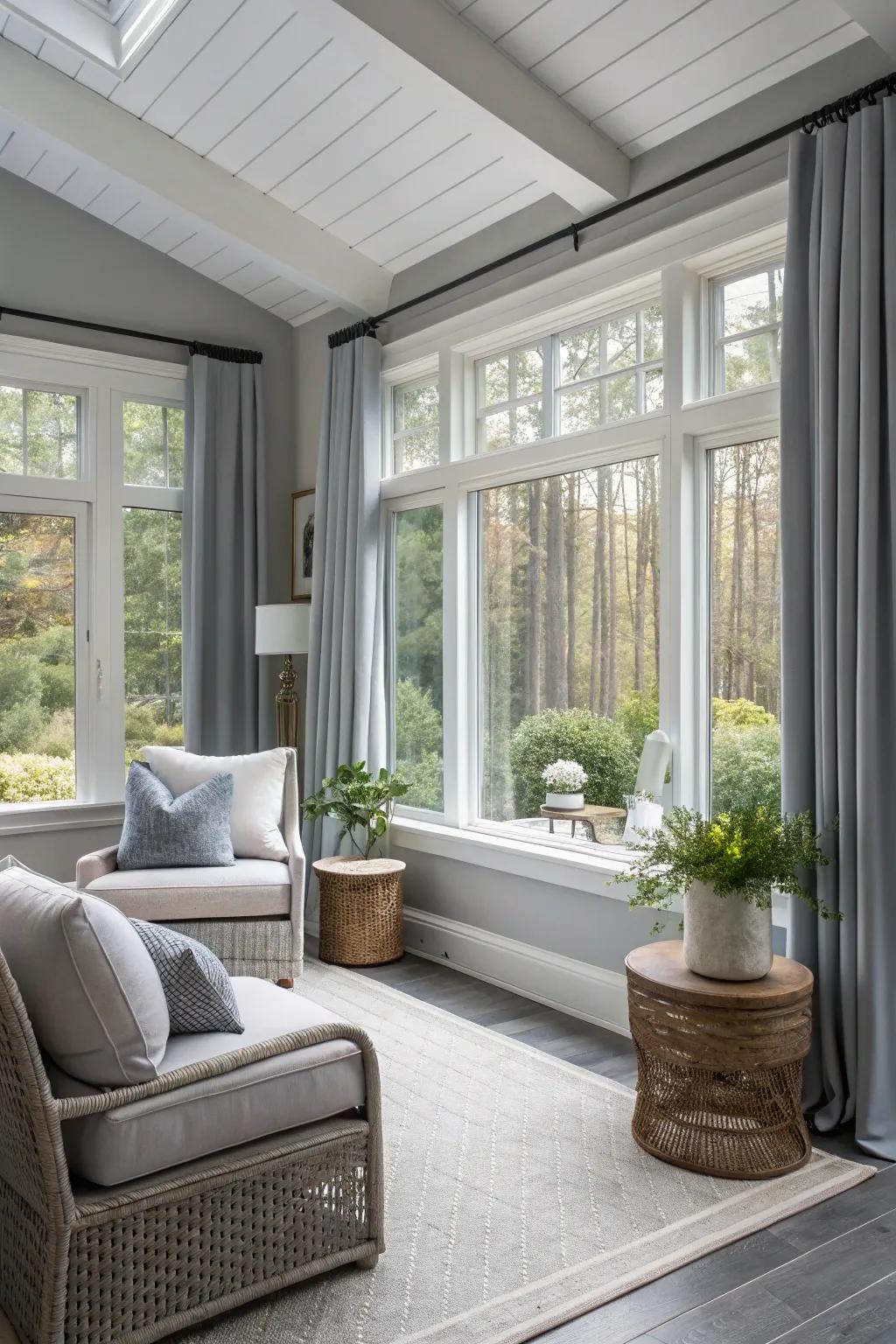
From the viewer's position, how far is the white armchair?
12.5 feet

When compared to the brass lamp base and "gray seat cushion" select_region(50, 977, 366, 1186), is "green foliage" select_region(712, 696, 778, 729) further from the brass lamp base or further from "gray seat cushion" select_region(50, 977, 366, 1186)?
the brass lamp base

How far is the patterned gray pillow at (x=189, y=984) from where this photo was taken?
2.05 metres

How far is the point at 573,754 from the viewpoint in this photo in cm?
400

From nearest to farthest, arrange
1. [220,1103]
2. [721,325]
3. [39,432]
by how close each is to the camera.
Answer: [220,1103]
[721,325]
[39,432]

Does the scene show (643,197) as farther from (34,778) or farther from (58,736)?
(34,778)

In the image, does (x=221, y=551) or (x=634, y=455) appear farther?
(x=221, y=551)

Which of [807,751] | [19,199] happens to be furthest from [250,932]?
[19,199]

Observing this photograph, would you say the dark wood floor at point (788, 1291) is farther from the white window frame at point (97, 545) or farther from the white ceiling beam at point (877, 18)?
the white window frame at point (97, 545)

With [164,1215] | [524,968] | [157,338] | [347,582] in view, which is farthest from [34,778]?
[164,1215]

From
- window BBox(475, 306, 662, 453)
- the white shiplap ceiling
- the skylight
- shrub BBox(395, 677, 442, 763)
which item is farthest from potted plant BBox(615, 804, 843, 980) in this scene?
the skylight

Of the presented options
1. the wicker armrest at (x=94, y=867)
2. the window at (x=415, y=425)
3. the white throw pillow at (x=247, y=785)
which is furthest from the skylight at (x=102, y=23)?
the wicker armrest at (x=94, y=867)

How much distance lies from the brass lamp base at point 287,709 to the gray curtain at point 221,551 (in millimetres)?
235

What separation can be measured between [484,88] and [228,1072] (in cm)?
299

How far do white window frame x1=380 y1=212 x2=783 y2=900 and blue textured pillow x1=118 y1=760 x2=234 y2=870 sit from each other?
91cm
